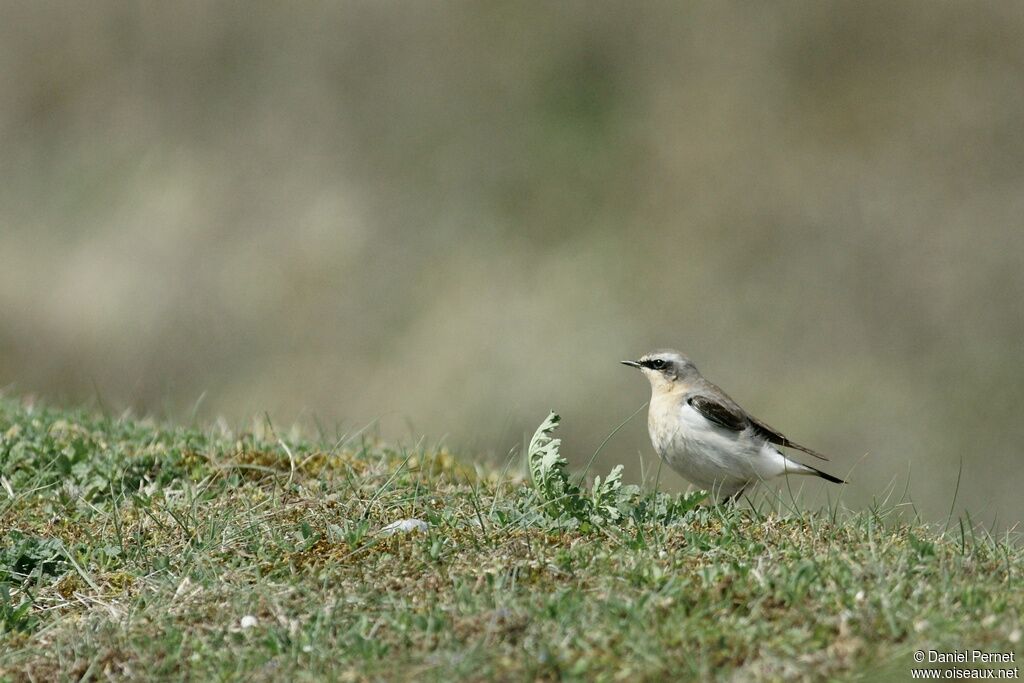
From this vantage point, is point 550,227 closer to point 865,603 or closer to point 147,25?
point 147,25

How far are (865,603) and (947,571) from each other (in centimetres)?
59

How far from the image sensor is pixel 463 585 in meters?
5.46

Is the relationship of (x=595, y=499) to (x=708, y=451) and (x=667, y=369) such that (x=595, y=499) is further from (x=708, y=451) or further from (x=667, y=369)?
A: (x=667, y=369)

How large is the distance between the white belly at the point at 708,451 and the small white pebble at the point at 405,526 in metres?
2.09

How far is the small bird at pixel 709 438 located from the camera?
785 centimetres

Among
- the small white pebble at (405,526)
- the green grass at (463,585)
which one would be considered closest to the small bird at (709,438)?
the green grass at (463,585)

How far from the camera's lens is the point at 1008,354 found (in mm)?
15266

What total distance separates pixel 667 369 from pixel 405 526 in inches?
117

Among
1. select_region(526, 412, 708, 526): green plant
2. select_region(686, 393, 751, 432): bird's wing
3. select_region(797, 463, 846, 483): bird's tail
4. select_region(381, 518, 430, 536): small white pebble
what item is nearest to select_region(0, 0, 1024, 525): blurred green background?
select_region(797, 463, 846, 483): bird's tail

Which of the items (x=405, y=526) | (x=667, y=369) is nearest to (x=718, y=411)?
(x=667, y=369)

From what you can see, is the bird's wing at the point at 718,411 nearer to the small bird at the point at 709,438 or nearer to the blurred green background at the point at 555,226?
the small bird at the point at 709,438

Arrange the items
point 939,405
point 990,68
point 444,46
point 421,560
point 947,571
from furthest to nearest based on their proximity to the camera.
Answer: point 444,46, point 990,68, point 939,405, point 421,560, point 947,571

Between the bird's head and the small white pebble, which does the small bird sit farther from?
the small white pebble

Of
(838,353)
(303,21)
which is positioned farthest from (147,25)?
(838,353)
